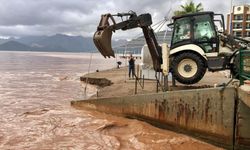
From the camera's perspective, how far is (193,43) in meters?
12.1

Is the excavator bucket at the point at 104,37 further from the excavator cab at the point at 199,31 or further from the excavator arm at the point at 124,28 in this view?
the excavator cab at the point at 199,31

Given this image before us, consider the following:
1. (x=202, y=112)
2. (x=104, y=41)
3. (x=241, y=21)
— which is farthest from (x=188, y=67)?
(x=241, y=21)

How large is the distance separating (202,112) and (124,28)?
4.67m

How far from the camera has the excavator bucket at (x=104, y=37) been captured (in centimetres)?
1181

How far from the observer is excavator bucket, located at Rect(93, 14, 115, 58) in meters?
11.8

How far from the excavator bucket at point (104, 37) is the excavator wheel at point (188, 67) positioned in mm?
2332

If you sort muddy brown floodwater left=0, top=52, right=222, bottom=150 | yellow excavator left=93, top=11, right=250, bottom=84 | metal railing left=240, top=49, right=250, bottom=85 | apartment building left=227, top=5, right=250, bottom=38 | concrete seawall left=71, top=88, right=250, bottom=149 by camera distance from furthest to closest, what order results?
1. apartment building left=227, top=5, right=250, bottom=38
2. yellow excavator left=93, top=11, right=250, bottom=84
3. muddy brown floodwater left=0, top=52, right=222, bottom=150
4. metal railing left=240, top=49, right=250, bottom=85
5. concrete seawall left=71, top=88, right=250, bottom=149

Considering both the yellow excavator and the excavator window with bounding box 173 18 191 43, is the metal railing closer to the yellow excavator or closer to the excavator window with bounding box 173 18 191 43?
the yellow excavator

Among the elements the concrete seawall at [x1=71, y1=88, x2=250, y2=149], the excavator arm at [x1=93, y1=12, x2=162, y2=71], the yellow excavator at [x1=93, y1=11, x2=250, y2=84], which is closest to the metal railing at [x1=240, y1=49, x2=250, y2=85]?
the concrete seawall at [x1=71, y1=88, x2=250, y2=149]

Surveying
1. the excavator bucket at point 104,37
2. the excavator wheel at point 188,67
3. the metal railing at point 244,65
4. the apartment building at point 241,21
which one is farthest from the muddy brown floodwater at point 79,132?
the apartment building at point 241,21

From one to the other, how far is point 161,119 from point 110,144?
189 cm

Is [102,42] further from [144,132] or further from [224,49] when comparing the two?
[224,49]

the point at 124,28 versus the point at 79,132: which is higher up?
the point at 124,28

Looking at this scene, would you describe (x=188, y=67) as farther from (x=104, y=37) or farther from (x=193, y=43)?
(x=104, y=37)
